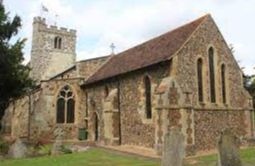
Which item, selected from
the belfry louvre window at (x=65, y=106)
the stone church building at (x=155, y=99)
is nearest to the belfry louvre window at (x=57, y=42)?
the stone church building at (x=155, y=99)

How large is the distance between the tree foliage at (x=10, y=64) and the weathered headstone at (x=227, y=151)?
14.3m

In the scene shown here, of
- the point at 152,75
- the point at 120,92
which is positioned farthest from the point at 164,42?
the point at 120,92

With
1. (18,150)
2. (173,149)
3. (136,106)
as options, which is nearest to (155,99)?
(136,106)

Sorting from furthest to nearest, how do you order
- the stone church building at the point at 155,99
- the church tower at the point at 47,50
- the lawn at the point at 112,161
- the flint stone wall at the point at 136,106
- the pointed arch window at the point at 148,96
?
the church tower at the point at 47,50 < the pointed arch window at the point at 148,96 < the flint stone wall at the point at 136,106 < the stone church building at the point at 155,99 < the lawn at the point at 112,161

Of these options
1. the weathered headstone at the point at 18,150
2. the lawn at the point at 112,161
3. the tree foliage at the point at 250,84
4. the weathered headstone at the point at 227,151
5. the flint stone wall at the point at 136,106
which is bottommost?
the lawn at the point at 112,161

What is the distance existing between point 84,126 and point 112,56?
7.58 m

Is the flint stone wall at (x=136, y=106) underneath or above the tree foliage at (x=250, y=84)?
underneath

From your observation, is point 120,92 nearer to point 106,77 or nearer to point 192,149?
point 106,77

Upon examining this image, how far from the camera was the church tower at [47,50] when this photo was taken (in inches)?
1932

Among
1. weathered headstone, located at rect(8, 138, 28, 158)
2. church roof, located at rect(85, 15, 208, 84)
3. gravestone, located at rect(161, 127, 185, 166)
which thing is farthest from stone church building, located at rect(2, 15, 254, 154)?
gravestone, located at rect(161, 127, 185, 166)

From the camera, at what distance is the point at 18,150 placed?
67.7 feet

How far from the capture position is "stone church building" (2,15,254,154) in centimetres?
1956

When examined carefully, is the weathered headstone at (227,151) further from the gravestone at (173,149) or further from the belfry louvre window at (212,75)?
the belfry louvre window at (212,75)

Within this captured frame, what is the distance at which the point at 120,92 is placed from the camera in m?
25.1
